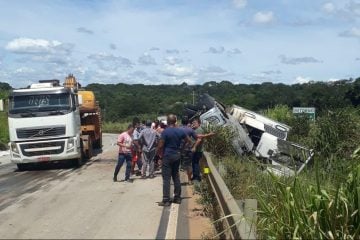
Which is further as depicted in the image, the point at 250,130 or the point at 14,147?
the point at 250,130

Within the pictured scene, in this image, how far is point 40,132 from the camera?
2077 cm

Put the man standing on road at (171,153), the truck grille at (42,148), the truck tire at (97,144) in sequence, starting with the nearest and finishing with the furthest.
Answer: the man standing on road at (171,153)
the truck grille at (42,148)
the truck tire at (97,144)

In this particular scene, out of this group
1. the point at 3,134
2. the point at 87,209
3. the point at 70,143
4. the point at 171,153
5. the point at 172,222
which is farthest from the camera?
the point at 3,134

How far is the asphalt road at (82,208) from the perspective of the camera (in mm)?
9477

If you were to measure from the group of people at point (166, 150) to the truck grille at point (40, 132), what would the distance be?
11.8 ft

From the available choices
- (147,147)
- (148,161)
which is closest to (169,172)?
(147,147)

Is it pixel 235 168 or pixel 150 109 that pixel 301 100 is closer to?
pixel 235 168

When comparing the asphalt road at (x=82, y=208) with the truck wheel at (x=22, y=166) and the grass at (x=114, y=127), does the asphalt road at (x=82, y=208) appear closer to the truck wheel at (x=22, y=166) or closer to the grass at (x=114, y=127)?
the truck wheel at (x=22, y=166)

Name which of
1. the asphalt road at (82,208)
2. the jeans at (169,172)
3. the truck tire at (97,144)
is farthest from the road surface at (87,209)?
the truck tire at (97,144)

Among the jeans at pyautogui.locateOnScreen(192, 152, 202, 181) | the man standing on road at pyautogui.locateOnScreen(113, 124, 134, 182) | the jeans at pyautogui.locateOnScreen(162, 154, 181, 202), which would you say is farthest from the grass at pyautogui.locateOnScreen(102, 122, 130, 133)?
the jeans at pyautogui.locateOnScreen(162, 154, 181, 202)

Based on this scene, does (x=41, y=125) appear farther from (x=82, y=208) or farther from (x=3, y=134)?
(x=3, y=134)

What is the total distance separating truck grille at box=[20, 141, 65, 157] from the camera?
68.4 ft

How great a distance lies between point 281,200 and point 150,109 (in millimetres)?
78156

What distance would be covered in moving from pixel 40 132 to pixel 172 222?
38.6ft
